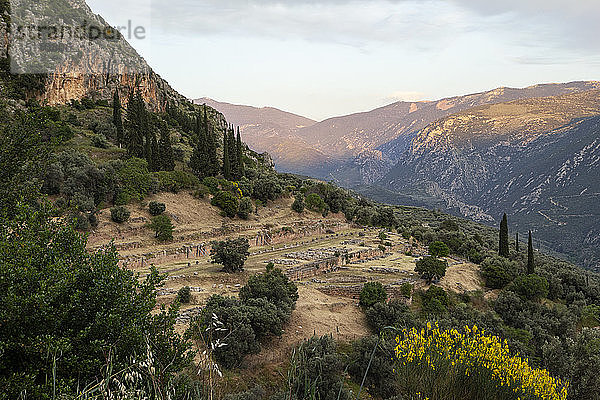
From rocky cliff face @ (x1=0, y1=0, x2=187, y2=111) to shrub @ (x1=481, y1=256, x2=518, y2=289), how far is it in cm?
4508

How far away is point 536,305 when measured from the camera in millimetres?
23031

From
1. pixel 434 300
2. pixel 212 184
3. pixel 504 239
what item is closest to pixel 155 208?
pixel 212 184

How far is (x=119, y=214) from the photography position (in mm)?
26781

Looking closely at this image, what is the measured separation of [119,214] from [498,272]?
2760 cm

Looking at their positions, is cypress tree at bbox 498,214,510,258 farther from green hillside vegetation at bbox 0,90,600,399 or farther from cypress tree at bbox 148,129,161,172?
cypress tree at bbox 148,129,161,172

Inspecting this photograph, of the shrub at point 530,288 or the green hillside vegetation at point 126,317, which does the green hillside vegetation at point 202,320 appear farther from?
the shrub at point 530,288

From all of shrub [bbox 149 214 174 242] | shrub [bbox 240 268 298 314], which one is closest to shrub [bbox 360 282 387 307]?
shrub [bbox 240 268 298 314]

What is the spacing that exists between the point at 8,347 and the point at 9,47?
51.5 meters

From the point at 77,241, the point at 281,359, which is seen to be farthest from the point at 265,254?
the point at 77,241

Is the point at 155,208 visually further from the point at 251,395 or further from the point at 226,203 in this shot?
the point at 251,395

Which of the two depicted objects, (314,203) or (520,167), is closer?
(314,203)

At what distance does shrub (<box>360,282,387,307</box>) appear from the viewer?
19.7 m

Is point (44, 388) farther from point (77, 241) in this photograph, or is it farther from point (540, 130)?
point (540, 130)

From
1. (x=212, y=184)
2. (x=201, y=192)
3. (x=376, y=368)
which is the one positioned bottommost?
(x=376, y=368)
